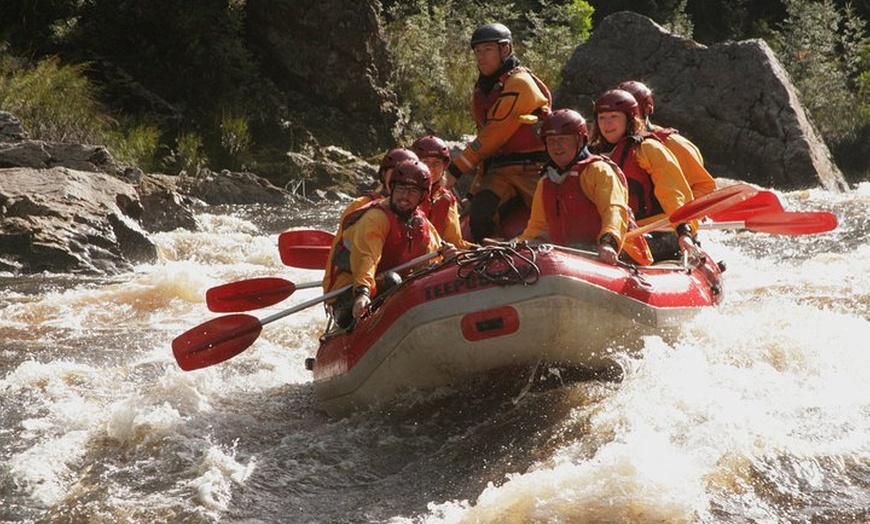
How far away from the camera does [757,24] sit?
23812 mm

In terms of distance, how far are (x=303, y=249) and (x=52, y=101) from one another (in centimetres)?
731

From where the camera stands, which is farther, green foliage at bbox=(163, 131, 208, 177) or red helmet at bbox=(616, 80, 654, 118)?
green foliage at bbox=(163, 131, 208, 177)

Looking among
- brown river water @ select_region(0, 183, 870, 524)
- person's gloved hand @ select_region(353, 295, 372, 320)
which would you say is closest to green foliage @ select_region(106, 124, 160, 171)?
brown river water @ select_region(0, 183, 870, 524)

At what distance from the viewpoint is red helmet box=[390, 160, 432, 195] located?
6098 millimetres

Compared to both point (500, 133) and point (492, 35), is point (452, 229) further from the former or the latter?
point (492, 35)

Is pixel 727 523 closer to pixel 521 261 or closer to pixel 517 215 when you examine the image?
pixel 521 261

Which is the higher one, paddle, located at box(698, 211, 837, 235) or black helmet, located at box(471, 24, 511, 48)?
black helmet, located at box(471, 24, 511, 48)

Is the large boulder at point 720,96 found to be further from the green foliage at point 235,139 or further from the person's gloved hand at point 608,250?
the person's gloved hand at point 608,250

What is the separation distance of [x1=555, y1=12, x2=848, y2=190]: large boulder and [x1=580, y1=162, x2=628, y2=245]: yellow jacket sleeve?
31.4ft

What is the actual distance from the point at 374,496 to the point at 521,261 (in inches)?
51.7

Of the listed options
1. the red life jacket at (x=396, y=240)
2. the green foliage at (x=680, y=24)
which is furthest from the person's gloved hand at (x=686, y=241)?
the green foliage at (x=680, y=24)

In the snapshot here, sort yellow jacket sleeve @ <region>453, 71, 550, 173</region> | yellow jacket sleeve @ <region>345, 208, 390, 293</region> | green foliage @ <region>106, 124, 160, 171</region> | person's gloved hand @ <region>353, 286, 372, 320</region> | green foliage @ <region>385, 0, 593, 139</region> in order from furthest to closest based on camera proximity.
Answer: green foliage @ <region>385, 0, 593, 139</region> < green foliage @ <region>106, 124, 160, 171</region> < yellow jacket sleeve @ <region>453, 71, 550, 173</region> < yellow jacket sleeve @ <region>345, 208, 390, 293</region> < person's gloved hand @ <region>353, 286, 372, 320</region>

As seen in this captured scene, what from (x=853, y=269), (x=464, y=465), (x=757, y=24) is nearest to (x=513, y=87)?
(x=464, y=465)

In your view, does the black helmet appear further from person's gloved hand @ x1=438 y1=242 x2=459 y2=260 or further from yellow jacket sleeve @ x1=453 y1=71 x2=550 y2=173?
person's gloved hand @ x1=438 y1=242 x2=459 y2=260
